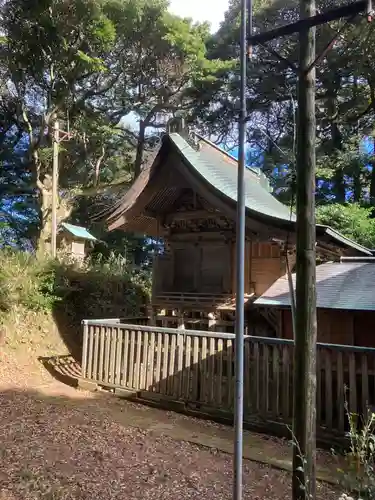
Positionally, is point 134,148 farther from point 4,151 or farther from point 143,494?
point 143,494

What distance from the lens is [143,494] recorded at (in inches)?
150

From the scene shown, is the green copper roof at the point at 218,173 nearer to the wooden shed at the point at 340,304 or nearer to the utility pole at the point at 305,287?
the wooden shed at the point at 340,304

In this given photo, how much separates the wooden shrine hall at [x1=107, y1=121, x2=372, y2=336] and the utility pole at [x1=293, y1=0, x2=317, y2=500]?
5.55 m

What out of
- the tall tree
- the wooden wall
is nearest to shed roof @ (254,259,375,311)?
the wooden wall

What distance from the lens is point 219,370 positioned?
21.2ft

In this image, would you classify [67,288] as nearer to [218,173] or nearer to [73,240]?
[218,173]

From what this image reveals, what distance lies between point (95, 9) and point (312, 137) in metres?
17.8

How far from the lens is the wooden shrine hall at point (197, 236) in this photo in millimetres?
9797

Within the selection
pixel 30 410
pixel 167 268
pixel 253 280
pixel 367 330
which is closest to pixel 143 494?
pixel 30 410

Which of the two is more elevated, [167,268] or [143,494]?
[167,268]

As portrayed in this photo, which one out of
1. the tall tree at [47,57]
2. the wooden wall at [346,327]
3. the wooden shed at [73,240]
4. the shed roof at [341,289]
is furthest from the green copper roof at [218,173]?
the tall tree at [47,57]

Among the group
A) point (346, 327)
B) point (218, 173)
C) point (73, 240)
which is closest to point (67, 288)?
point (218, 173)

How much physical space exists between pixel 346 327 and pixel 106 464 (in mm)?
5468

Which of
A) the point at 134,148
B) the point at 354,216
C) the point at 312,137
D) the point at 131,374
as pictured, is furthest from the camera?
the point at 134,148
